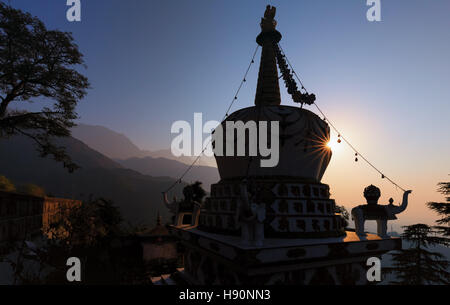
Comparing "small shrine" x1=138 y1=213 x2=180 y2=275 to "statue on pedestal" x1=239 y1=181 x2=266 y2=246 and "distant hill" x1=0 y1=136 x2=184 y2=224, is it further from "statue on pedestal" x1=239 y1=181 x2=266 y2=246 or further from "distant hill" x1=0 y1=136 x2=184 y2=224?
"distant hill" x1=0 y1=136 x2=184 y2=224

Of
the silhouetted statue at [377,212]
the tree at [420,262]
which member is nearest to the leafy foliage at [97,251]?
the silhouetted statue at [377,212]

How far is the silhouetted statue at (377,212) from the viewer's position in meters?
7.47

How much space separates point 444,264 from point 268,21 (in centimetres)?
1839

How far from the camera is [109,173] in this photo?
382ft

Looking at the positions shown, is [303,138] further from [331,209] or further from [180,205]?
[180,205]

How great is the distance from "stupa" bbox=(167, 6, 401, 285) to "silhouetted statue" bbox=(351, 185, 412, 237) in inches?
14.7

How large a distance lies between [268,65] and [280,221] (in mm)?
6617

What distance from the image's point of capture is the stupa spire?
372 inches

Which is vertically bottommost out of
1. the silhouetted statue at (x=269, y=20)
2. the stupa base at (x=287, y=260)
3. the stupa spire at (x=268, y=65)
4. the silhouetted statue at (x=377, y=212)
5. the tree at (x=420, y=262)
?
the tree at (x=420, y=262)

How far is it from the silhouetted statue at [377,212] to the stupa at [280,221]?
0.37 metres

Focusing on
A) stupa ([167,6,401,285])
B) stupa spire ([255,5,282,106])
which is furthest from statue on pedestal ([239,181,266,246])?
stupa spire ([255,5,282,106])

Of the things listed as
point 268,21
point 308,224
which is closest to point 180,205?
point 308,224

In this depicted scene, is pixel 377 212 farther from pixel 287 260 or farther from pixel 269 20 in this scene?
pixel 269 20

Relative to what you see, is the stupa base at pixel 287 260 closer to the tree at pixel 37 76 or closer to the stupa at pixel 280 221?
the stupa at pixel 280 221
